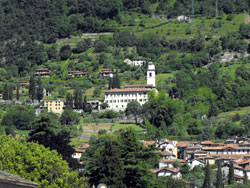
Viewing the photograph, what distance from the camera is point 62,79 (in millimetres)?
137125

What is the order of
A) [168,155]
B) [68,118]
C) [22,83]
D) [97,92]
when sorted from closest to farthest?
[168,155]
[68,118]
[97,92]
[22,83]

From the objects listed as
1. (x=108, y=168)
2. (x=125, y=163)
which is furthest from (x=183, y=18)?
(x=108, y=168)

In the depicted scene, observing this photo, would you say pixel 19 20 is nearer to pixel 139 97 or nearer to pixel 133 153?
pixel 139 97

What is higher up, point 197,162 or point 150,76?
point 150,76

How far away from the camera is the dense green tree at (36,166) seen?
34594 mm

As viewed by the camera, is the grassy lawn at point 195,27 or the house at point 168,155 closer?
the house at point 168,155

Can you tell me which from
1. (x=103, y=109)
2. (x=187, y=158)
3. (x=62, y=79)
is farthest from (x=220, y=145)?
(x=62, y=79)

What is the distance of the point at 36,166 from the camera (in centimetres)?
3588

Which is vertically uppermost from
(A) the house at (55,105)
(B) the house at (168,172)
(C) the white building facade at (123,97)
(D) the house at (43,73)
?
(D) the house at (43,73)

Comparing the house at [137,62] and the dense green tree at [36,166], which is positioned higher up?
the house at [137,62]

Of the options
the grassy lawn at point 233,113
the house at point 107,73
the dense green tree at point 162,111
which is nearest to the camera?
the dense green tree at point 162,111

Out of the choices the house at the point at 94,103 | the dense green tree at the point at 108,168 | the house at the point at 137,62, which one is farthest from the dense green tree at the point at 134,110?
the dense green tree at the point at 108,168

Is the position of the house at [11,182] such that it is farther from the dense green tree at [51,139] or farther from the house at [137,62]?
the house at [137,62]

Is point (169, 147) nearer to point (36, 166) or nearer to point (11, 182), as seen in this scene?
point (36, 166)
